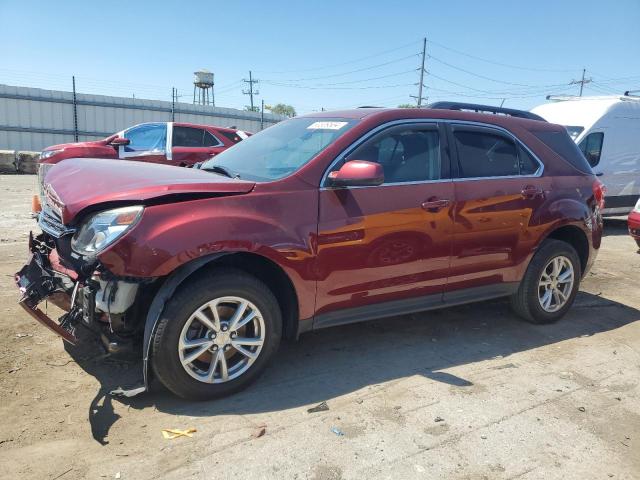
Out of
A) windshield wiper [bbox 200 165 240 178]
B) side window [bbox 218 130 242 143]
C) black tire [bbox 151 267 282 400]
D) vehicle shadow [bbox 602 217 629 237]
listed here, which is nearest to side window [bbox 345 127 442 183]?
windshield wiper [bbox 200 165 240 178]

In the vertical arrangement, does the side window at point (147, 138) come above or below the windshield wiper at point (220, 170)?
above

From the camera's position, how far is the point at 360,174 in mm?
3199

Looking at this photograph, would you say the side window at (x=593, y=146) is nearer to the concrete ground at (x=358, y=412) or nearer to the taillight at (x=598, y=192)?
the taillight at (x=598, y=192)

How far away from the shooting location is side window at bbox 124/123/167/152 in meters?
9.87

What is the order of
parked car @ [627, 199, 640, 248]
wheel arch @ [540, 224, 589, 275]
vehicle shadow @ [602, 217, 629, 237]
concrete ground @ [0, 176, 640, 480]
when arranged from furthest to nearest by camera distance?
vehicle shadow @ [602, 217, 629, 237] → parked car @ [627, 199, 640, 248] → wheel arch @ [540, 224, 589, 275] → concrete ground @ [0, 176, 640, 480]

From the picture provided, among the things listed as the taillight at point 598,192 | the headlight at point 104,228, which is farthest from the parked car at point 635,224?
the headlight at point 104,228

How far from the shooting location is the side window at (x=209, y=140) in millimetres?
10195

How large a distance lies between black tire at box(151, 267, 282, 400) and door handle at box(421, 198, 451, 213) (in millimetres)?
1320

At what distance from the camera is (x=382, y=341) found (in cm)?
417

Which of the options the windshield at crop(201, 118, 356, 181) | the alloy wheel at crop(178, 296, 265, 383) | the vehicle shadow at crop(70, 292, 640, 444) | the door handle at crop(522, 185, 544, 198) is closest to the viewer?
the alloy wheel at crop(178, 296, 265, 383)

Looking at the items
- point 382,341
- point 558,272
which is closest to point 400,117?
point 382,341

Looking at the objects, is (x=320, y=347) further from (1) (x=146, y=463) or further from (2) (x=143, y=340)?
(1) (x=146, y=463)

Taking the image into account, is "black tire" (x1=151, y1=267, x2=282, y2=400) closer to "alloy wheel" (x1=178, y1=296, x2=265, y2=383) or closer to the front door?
"alloy wheel" (x1=178, y1=296, x2=265, y2=383)

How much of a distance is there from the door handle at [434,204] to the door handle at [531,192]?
89 cm
